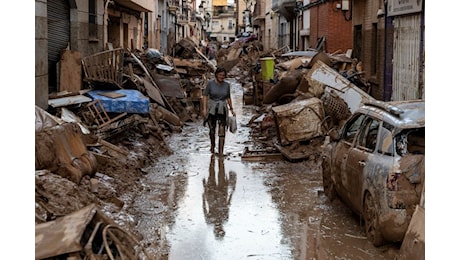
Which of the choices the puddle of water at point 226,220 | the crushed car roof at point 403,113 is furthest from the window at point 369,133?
the puddle of water at point 226,220

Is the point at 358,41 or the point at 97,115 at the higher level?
the point at 358,41

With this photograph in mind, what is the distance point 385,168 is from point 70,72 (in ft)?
29.6

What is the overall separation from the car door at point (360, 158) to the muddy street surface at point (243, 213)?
483mm

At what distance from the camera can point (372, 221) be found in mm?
6867

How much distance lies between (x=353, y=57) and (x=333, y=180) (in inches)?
478

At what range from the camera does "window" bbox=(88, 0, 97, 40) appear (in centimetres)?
1662

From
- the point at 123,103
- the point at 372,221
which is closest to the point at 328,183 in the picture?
the point at 372,221

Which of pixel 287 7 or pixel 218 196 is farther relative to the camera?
pixel 287 7

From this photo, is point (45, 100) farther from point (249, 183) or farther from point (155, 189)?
point (249, 183)

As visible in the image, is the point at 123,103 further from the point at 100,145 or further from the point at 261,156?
the point at 261,156

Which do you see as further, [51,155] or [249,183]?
[249,183]

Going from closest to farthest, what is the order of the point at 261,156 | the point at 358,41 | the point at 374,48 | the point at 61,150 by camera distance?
the point at 61,150, the point at 261,156, the point at 374,48, the point at 358,41

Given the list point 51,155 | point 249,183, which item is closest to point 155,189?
point 249,183

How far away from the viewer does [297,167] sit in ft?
39.2
